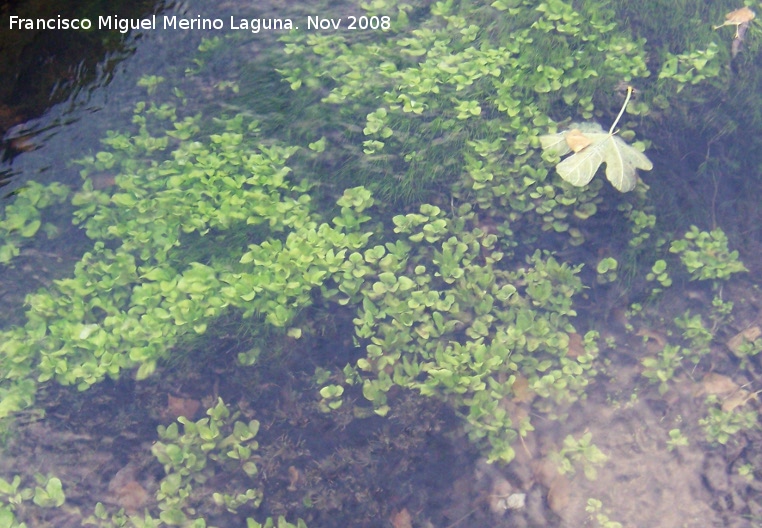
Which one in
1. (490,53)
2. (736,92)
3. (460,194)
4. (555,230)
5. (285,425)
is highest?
(490,53)

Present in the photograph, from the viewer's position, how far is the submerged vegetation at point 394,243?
3006mm

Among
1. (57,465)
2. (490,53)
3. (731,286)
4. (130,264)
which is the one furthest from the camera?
(490,53)

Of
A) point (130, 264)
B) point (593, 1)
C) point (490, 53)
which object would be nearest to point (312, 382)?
point (130, 264)

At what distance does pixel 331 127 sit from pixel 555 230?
1.49 meters

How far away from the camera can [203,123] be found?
363 cm

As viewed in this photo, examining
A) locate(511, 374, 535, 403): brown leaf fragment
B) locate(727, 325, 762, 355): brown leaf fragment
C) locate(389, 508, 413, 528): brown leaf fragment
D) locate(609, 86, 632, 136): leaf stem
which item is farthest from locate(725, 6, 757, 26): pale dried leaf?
locate(389, 508, 413, 528): brown leaf fragment

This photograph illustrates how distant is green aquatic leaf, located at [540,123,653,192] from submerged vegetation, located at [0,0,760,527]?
0.06ft

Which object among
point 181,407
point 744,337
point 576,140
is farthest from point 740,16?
point 181,407

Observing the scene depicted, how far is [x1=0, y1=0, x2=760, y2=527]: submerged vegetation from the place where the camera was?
301cm

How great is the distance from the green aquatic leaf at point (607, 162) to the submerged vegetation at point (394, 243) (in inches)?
0.7

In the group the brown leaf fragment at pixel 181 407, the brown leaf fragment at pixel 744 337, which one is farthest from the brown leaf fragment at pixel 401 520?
the brown leaf fragment at pixel 744 337

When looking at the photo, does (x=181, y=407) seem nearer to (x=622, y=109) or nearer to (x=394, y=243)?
(x=394, y=243)

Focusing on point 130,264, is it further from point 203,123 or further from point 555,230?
point 555,230

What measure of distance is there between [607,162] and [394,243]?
4.32ft
